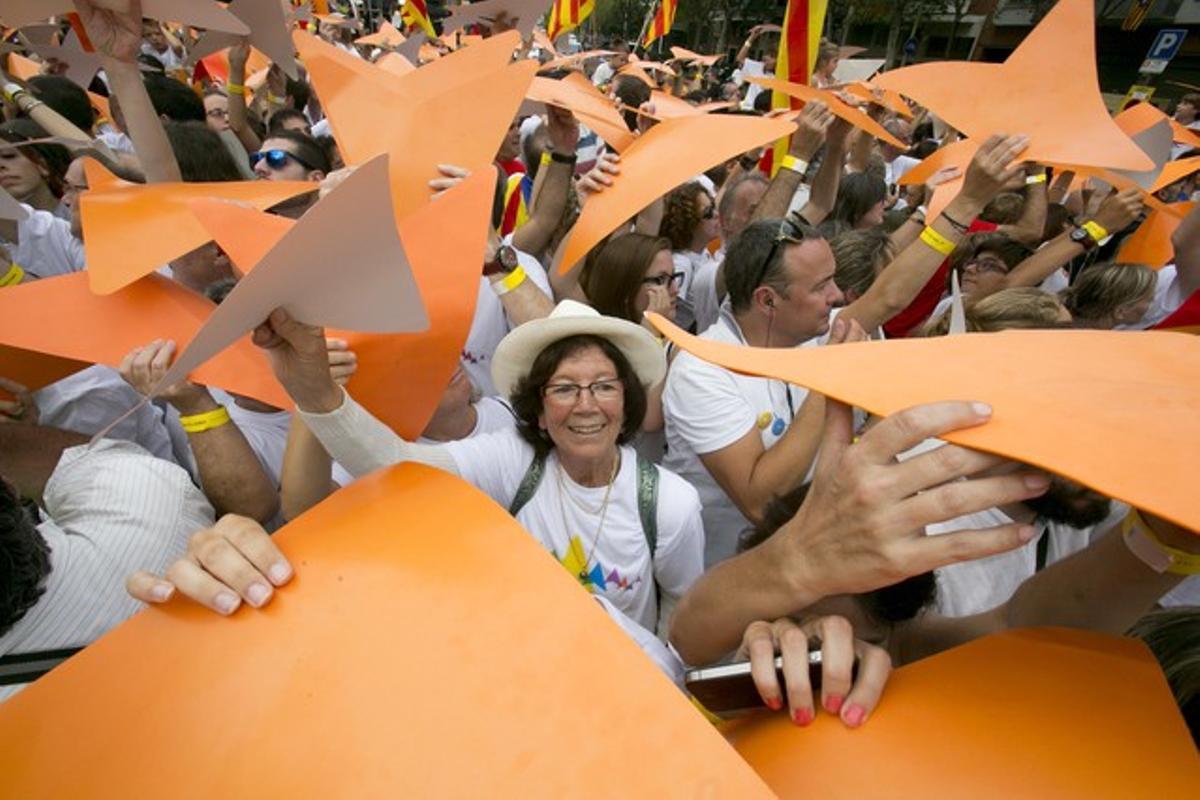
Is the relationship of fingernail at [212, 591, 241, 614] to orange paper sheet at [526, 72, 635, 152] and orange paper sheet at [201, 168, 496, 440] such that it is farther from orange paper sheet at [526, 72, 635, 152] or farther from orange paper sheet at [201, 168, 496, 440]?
orange paper sheet at [526, 72, 635, 152]

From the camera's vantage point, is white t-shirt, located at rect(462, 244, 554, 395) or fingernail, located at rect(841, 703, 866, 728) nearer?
fingernail, located at rect(841, 703, 866, 728)

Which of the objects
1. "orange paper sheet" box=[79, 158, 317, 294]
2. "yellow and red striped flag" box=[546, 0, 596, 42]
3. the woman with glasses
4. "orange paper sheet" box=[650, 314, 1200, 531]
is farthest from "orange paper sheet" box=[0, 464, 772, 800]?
"yellow and red striped flag" box=[546, 0, 596, 42]

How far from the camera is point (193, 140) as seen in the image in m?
2.75

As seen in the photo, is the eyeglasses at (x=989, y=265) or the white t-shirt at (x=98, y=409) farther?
the eyeglasses at (x=989, y=265)

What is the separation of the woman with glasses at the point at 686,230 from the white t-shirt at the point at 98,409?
2556 millimetres

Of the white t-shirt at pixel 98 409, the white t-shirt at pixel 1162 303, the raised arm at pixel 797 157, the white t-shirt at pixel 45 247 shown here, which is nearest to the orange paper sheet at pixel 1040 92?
the raised arm at pixel 797 157

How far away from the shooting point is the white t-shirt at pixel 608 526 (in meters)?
1.80

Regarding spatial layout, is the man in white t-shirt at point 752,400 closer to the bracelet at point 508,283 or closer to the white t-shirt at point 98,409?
the bracelet at point 508,283

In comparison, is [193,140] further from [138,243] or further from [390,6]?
[390,6]

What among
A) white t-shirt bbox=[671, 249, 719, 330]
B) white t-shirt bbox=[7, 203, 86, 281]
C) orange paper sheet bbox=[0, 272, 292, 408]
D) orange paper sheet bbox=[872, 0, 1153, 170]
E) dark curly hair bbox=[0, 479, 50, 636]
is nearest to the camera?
dark curly hair bbox=[0, 479, 50, 636]

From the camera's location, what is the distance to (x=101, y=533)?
126 cm

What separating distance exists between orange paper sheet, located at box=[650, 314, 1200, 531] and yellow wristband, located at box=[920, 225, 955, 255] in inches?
63.9

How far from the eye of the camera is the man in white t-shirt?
1921mm

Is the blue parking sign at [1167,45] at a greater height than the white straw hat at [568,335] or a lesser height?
greater
